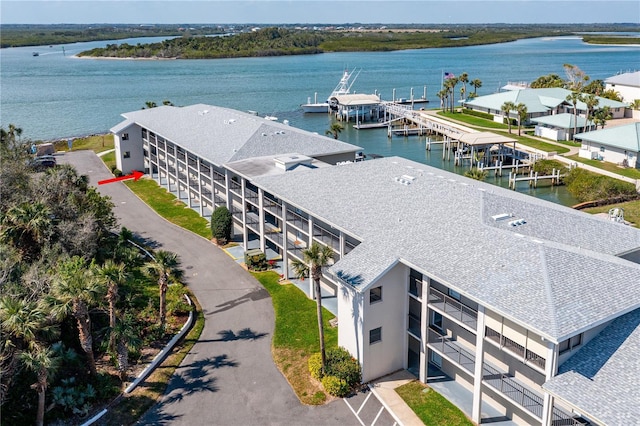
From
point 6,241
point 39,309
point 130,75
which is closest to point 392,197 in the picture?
point 39,309

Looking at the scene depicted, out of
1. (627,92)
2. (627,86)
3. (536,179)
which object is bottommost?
(536,179)

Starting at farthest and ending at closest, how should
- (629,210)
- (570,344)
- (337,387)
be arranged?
(629,210) → (337,387) → (570,344)

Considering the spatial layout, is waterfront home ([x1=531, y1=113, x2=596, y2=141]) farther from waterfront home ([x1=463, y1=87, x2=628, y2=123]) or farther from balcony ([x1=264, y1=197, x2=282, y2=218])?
balcony ([x1=264, y1=197, x2=282, y2=218])

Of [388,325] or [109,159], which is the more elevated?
[109,159]

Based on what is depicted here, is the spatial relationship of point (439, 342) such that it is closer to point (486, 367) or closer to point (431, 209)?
point (486, 367)

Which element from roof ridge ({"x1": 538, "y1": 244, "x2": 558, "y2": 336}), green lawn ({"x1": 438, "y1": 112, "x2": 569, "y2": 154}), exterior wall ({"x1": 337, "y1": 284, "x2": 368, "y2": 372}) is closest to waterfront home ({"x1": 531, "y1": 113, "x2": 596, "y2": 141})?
green lawn ({"x1": 438, "y1": 112, "x2": 569, "y2": 154})

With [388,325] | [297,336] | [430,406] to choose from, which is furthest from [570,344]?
[297,336]

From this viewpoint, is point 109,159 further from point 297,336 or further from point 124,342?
point 124,342

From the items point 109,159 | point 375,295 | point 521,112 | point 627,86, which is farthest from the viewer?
point 627,86
